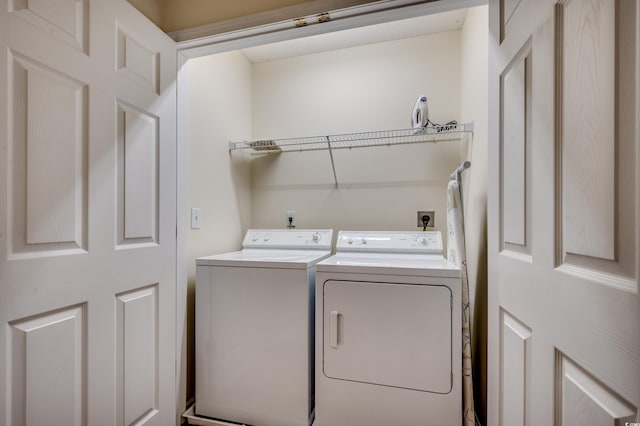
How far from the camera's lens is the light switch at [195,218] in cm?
170

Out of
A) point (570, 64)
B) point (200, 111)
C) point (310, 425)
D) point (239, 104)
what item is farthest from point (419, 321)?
point (239, 104)

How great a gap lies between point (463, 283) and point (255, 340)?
1.13 meters

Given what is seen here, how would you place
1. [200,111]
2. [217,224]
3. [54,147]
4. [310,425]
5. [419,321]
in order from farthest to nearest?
[217,224] < [200,111] < [310,425] < [419,321] < [54,147]

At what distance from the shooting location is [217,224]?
6.51 ft

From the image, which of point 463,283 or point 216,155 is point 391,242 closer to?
point 463,283

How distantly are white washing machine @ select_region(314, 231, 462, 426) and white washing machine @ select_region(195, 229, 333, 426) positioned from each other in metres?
0.10

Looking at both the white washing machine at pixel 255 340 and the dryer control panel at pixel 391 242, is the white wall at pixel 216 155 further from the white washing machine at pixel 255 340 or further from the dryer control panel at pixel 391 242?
the dryer control panel at pixel 391 242

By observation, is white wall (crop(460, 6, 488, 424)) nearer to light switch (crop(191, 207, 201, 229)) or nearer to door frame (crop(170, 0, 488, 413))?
door frame (crop(170, 0, 488, 413))

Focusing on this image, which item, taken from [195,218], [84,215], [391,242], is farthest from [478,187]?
[84,215]

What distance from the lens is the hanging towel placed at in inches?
51.9

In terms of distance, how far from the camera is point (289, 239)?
2145 millimetres

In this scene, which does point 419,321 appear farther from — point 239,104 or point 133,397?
point 239,104

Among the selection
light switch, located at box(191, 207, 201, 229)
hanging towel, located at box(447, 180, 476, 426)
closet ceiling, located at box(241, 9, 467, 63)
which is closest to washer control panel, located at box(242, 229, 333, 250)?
light switch, located at box(191, 207, 201, 229)

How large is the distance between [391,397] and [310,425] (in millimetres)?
469
